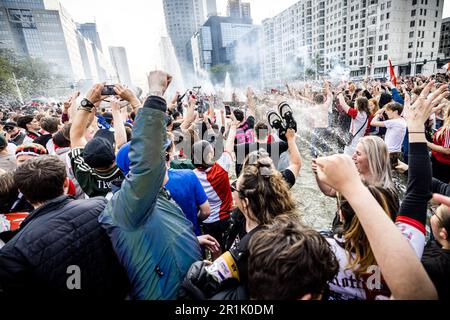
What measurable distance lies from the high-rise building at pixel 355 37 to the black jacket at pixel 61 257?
6243 cm

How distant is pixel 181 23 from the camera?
410 ft

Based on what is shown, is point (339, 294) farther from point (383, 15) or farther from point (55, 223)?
point (383, 15)

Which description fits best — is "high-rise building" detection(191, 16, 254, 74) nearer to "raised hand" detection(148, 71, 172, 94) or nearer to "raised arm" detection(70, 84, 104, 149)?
"raised arm" detection(70, 84, 104, 149)

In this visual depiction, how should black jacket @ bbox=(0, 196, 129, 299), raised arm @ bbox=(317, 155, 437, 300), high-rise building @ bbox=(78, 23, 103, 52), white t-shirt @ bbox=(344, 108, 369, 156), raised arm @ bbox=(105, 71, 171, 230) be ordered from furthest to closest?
1. high-rise building @ bbox=(78, 23, 103, 52)
2. white t-shirt @ bbox=(344, 108, 369, 156)
3. black jacket @ bbox=(0, 196, 129, 299)
4. raised arm @ bbox=(105, 71, 171, 230)
5. raised arm @ bbox=(317, 155, 437, 300)

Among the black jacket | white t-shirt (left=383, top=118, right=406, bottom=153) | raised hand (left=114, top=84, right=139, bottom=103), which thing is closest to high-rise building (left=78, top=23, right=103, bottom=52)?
white t-shirt (left=383, top=118, right=406, bottom=153)

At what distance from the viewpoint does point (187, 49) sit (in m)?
138

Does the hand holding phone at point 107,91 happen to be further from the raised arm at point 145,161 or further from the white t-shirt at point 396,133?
the white t-shirt at point 396,133

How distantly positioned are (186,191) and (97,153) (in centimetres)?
103

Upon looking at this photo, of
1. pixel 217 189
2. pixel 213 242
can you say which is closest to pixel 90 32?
pixel 217 189

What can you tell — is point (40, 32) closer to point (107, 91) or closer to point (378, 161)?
point (107, 91)

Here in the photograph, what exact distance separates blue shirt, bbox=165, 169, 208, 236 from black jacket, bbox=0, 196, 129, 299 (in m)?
0.98

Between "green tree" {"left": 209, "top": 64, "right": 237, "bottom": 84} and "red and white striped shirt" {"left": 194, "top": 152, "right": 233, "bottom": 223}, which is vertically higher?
"green tree" {"left": 209, "top": 64, "right": 237, "bottom": 84}

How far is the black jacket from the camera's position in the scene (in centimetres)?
142
